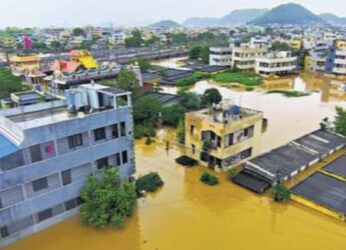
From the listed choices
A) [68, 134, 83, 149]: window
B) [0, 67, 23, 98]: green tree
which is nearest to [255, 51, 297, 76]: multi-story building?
[0, 67, 23, 98]: green tree

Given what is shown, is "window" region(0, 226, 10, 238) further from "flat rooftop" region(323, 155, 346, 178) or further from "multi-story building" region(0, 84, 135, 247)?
"flat rooftop" region(323, 155, 346, 178)

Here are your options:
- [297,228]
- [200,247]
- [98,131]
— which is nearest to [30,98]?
[98,131]

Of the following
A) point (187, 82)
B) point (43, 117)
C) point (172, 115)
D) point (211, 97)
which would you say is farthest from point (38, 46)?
point (43, 117)

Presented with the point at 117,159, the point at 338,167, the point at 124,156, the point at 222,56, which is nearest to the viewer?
the point at 117,159

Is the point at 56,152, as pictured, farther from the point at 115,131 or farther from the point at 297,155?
the point at 297,155

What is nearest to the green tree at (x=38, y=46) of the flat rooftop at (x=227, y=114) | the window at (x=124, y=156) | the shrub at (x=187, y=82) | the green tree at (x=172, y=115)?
the shrub at (x=187, y=82)

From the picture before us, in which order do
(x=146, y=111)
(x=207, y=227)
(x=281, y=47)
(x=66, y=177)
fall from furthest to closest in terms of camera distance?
(x=281, y=47)
(x=146, y=111)
(x=207, y=227)
(x=66, y=177)

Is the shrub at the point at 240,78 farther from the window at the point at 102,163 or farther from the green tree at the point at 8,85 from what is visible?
the window at the point at 102,163
